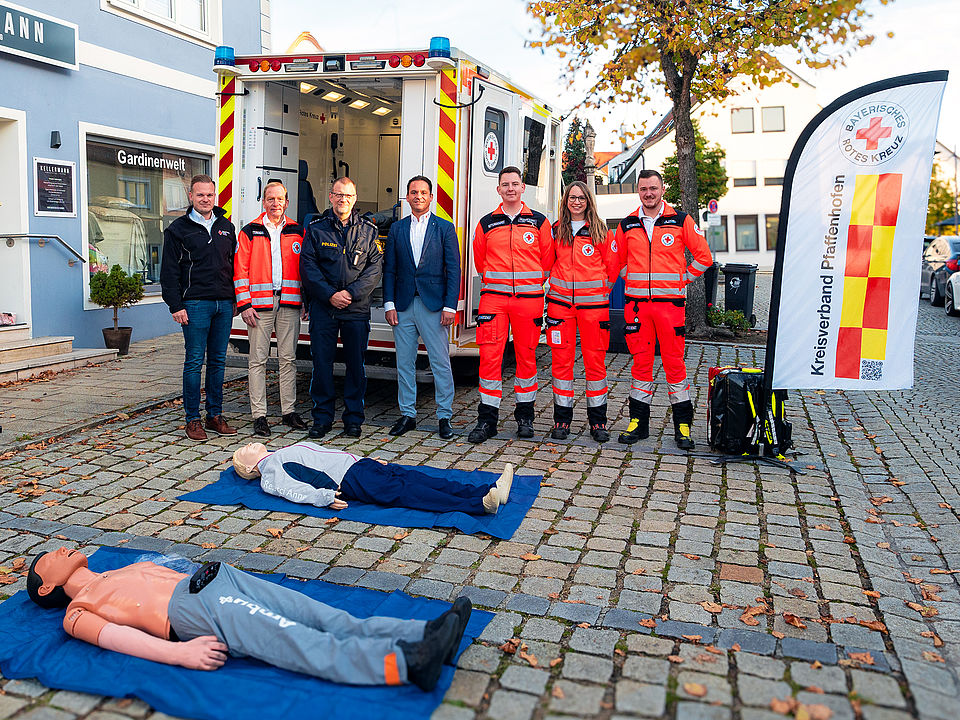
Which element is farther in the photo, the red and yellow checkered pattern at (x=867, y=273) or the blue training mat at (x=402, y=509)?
the red and yellow checkered pattern at (x=867, y=273)

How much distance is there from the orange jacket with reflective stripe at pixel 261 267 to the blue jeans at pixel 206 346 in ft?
0.68

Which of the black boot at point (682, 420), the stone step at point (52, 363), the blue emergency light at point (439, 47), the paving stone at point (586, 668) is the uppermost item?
the blue emergency light at point (439, 47)

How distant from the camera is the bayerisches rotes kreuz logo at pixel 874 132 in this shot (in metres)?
5.48

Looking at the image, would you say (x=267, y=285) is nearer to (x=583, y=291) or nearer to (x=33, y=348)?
(x=583, y=291)

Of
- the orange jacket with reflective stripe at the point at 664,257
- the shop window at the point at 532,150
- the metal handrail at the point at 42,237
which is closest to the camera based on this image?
the orange jacket with reflective stripe at the point at 664,257

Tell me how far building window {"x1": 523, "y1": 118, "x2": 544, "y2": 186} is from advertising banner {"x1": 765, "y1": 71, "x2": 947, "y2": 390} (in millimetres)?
3662

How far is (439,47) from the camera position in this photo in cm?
692

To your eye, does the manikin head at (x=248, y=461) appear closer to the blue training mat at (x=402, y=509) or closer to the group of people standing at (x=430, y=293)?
the blue training mat at (x=402, y=509)

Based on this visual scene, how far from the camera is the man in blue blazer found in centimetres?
697

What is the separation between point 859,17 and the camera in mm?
10773

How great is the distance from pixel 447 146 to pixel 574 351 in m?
2.05

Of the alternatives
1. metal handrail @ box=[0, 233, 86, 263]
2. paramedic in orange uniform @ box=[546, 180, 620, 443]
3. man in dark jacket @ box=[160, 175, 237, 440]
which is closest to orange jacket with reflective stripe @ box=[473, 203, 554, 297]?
paramedic in orange uniform @ box=[546, 180, 620, 443]

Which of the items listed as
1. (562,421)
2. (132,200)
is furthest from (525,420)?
(132,200)

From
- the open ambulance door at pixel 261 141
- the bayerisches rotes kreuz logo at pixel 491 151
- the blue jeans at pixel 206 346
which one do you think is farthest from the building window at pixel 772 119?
the blue jeans at pixel 206 346
